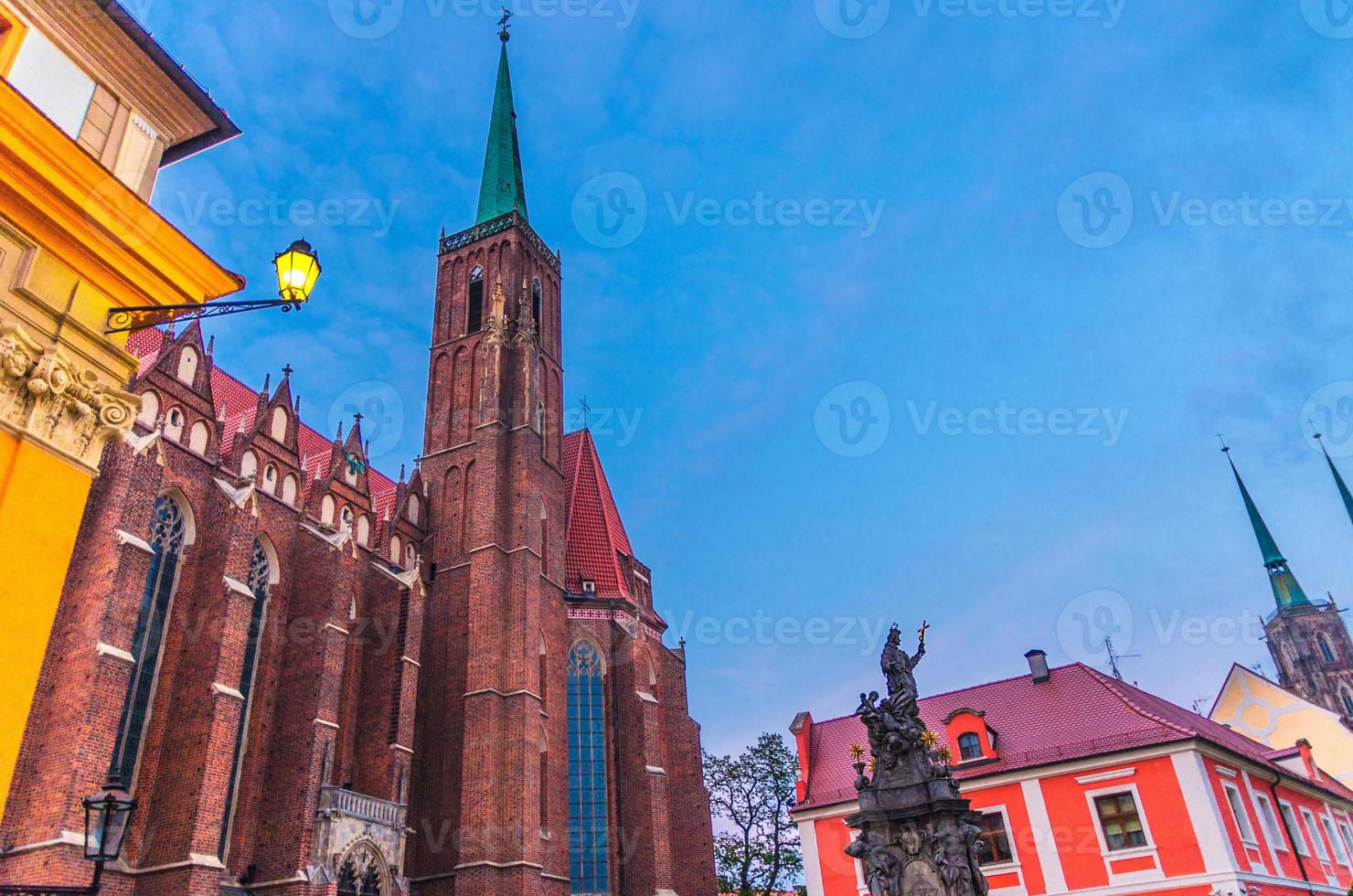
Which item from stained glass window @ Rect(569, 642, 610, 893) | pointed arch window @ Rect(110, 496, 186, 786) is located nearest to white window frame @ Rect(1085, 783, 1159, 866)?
stained glass window @ Rect(569, 642, 610, 893)

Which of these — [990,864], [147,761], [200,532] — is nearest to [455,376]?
[200,532]

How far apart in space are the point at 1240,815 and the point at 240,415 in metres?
28.9

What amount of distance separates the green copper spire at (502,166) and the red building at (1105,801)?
25575 millimetres

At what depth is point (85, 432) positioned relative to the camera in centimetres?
770

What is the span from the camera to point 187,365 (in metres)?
22.8

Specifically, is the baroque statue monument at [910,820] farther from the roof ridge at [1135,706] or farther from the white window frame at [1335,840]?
the white window frame at [1335,840]

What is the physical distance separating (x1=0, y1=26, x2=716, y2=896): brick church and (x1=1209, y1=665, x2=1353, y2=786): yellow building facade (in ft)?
79.7

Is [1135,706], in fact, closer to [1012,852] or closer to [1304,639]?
[1012,852]

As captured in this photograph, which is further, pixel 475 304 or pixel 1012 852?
pixel 475 304

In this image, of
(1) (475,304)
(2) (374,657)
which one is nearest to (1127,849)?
(2) (374,657)

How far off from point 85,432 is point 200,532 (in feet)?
48.9

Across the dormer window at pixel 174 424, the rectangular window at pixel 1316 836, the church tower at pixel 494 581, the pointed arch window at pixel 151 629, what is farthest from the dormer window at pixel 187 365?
the rectangular window at pixel 1316 836

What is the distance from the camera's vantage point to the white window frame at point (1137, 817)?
845 inches

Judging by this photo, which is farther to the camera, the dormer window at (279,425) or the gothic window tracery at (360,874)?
the dormer window at (279,425)
